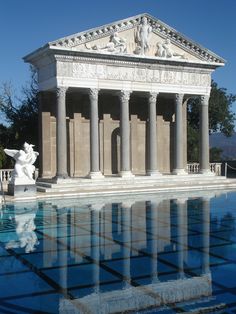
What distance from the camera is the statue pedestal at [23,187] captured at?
22.1 meters

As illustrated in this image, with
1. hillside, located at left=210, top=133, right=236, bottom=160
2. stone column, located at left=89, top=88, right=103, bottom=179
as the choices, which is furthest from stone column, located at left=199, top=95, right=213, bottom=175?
hillside, located at left=210, top=133, right=236, bottom=160

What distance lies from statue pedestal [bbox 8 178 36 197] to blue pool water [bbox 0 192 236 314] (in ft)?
15.2

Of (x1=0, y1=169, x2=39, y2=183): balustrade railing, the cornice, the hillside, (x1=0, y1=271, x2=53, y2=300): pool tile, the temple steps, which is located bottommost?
(x1=0, y1=271, x2=53, y2=300): pool tile

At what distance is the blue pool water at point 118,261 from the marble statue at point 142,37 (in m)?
13.3

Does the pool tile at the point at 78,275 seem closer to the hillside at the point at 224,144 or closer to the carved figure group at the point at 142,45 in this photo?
the carved figure group at the point at 142,45

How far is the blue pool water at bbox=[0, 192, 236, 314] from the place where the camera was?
7.34 meters

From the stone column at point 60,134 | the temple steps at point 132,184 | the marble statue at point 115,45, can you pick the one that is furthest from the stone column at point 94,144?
the marble statue at point 115,45

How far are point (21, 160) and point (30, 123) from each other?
17416 mm

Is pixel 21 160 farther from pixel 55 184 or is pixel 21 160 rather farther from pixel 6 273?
pixel 6 273

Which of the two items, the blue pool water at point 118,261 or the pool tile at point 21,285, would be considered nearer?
the blue pool water at point 118,261

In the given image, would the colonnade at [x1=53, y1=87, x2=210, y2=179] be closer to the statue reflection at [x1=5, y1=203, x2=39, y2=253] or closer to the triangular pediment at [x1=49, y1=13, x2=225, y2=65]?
the triangular pediment at [x1=49, y1=13, x2=225, y2=65]

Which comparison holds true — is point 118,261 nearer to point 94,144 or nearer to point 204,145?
point 94,144

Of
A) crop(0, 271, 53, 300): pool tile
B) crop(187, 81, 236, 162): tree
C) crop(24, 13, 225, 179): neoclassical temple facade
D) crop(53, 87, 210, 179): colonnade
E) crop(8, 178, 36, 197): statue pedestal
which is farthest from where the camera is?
crop(187, 81, 236, 162): tree

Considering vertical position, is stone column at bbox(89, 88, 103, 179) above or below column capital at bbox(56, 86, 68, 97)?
below
